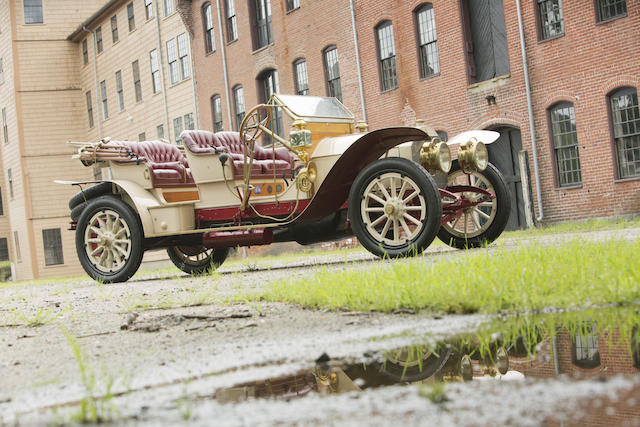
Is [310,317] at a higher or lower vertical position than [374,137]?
lower

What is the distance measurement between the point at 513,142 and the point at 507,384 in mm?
17236

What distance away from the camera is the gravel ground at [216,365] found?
221cm

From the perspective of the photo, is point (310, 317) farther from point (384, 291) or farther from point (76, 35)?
point (76, 35)

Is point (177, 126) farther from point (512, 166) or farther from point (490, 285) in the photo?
point (490, 285)

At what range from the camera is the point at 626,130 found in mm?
16141

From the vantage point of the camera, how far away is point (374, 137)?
8.16 metres

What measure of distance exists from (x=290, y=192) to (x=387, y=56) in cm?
1398

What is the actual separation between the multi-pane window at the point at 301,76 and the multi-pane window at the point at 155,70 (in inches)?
454

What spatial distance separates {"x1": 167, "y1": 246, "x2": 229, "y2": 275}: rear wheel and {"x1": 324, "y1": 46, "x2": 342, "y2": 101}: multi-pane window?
1343cm

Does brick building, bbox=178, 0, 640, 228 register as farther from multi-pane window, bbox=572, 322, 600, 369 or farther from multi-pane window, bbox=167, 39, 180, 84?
multi-pane window, bbox=572, 322, 600, 369

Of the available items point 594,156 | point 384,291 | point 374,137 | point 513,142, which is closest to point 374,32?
point 513,142

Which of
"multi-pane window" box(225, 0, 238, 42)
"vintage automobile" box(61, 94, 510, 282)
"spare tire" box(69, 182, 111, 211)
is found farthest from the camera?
"multi-pane window" box(225, 0, 238, 42)

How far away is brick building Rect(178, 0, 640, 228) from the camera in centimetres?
1623

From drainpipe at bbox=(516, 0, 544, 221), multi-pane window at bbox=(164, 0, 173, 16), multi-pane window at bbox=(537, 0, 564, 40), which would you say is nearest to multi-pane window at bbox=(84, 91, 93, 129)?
multi-pane window at bbox=(164, 0, 173, 16)
